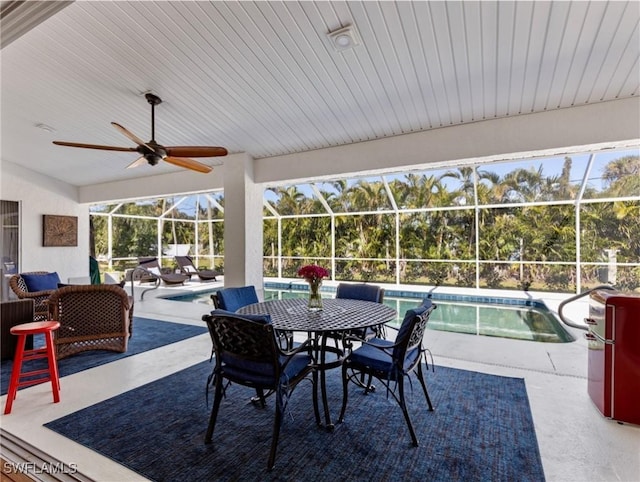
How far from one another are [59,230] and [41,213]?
49 centimetres

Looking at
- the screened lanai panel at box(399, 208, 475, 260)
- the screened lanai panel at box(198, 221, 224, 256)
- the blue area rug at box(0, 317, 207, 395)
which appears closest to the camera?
the blue area rug at box(0, 317, 207, 395)

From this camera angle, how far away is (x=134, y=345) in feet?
14.0

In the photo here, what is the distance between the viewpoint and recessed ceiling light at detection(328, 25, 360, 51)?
2.70m

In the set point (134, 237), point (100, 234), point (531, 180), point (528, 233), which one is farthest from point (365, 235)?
point (100, 234)

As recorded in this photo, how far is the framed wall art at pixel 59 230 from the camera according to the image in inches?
294

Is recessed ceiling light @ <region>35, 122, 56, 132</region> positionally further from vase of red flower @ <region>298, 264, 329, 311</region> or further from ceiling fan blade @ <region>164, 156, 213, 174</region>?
vase of red flower @ <region>298, 264, 329, 311</region>

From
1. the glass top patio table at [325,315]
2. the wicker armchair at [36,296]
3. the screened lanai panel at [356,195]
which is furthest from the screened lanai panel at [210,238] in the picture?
the glass top patio table at [325,315]

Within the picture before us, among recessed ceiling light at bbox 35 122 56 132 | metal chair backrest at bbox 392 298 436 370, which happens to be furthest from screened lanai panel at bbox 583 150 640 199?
recessed ceiling light at bbox 35 122 56 132

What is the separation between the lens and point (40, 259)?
291 inches

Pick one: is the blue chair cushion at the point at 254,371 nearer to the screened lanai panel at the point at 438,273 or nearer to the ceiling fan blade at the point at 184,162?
the ceiling fan blade at the point at 184,162

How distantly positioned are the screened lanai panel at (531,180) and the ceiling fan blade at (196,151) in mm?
6311

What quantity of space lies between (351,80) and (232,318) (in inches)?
104

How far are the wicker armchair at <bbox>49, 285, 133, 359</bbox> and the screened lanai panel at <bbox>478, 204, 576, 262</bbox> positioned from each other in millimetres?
8132

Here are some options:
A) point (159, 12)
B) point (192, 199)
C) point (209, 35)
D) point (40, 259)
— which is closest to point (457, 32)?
point (209, 35)
